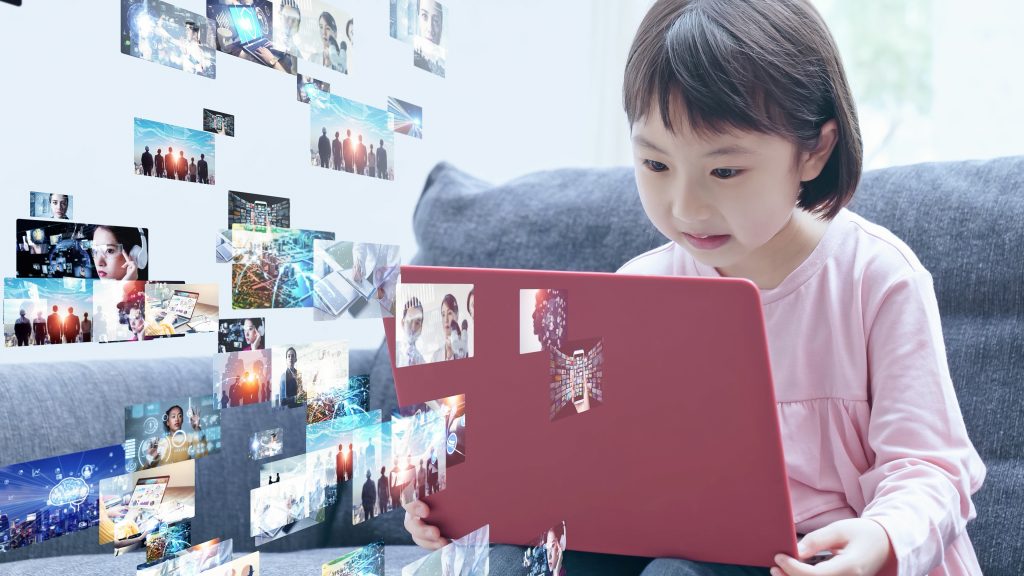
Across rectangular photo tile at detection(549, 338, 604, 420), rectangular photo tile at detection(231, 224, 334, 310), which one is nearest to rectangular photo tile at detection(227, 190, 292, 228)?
rectangular photo tile at detection(231, 224, 334, 310)

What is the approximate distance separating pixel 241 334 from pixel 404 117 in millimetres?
235

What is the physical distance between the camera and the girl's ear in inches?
29.2

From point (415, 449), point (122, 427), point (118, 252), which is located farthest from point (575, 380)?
point (122, 427)

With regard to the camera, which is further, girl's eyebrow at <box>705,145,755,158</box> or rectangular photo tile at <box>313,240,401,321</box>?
girl's eyebrow at <box>705,145,755,158</box>

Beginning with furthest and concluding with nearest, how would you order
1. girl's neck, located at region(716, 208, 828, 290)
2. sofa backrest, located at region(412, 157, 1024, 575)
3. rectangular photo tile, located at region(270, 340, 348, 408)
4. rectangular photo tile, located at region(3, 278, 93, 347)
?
sofa backrest, located at region(412, 157, 1024, 575)
girl's neck, located at region(716, 208, 828, 290)
rectangular photo tile, located at region(270, 340, 348, 408)
rectangular photo tile, located at region(3, 278, 93, 347)

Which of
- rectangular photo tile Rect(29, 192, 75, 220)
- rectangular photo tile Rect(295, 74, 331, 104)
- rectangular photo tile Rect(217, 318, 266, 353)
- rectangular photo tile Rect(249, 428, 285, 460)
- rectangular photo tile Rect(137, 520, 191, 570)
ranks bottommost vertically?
rectangular photo tile Rect(137, 520, 191, 570)

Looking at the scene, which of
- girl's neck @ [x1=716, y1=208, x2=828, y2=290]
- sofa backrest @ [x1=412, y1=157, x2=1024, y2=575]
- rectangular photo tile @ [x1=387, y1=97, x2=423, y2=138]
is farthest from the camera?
sofa backrest @ [x1=412, y1=157, x2=1024, y2=575]

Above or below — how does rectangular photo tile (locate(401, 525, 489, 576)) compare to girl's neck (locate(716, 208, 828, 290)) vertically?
below

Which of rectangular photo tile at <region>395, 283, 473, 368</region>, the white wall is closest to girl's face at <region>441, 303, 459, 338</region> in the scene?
rectangular photo tile at <region>395, 283, 473, 368</region>

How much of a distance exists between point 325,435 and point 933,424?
1.70ft

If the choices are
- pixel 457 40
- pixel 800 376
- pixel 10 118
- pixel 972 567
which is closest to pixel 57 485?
pixel 10 118

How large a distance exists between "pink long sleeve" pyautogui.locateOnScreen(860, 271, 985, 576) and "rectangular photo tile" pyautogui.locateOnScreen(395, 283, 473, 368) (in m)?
0.37

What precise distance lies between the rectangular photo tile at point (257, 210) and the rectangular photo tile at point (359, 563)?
240 millimetres

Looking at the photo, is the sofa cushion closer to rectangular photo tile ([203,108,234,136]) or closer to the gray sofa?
the gray sofa
